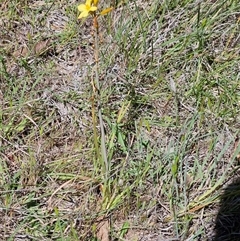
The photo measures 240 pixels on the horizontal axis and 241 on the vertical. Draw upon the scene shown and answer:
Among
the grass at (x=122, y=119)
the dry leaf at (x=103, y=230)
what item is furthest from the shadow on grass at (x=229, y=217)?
the dry leaf at (x=103, y=230)

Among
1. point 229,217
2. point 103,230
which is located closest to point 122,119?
point 103,230

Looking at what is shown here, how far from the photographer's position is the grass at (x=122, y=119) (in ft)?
7.16

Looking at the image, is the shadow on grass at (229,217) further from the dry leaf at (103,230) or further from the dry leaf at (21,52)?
the dry leaf at (21,52)

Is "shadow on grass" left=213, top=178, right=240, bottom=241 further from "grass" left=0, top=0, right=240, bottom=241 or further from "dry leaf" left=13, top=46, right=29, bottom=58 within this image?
"dry leaf" left=13, top=46, right=29, bottom=58

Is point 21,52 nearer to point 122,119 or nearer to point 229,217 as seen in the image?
point 122,119

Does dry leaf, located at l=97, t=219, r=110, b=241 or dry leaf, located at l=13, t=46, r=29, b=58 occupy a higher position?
dry leaf, located at l=13, t=46, r=29, b=58

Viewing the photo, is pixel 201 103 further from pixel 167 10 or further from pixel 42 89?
pixel 42 89

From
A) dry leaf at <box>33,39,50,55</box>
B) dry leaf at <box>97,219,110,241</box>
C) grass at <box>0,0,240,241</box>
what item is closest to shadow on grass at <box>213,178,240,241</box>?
grass at <box>0,0,240,241</box>

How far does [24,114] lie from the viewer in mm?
2463

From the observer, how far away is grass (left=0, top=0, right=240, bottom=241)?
7.16ft

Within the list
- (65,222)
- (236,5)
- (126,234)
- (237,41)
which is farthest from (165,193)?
(236,5)

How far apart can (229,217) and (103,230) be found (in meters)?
0.53

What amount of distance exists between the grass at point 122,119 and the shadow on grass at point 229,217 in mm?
30

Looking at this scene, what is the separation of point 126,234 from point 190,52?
0.99 meters
